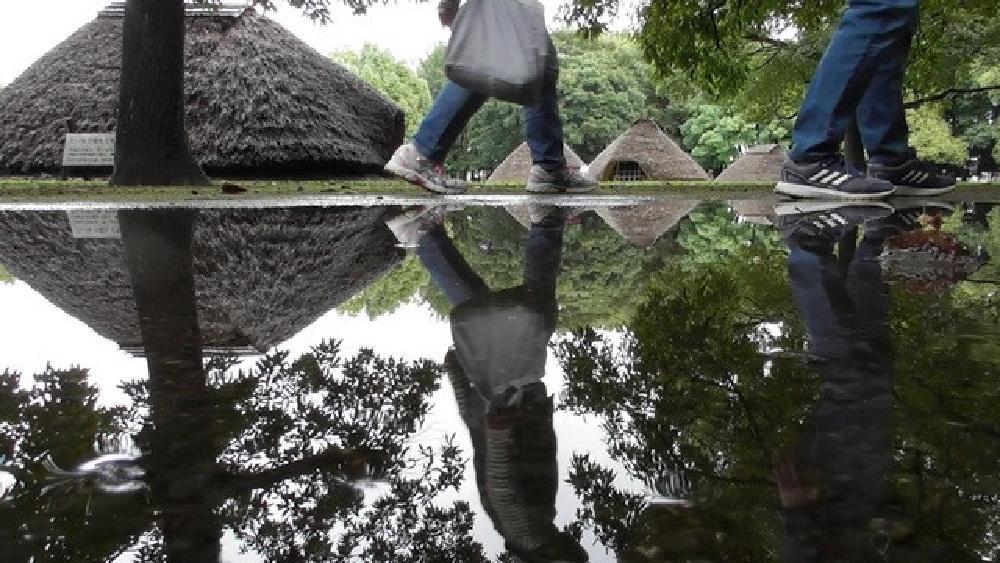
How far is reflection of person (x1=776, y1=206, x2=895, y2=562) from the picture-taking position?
0.54 meters

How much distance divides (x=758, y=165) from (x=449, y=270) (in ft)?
84.9

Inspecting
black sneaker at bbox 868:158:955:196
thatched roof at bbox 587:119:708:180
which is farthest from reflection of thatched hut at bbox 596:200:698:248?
thatched roof at bbox 587:119:708:180

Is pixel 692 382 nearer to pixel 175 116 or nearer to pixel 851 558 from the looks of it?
pixel 851 558

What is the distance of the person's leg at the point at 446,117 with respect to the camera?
523 centimetres

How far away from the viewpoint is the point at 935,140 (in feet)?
132

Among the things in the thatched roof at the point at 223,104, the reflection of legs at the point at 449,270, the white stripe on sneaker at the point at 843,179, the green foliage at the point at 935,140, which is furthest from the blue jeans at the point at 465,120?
the green foliage at the point at 935,140

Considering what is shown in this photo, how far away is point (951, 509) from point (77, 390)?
89 cm

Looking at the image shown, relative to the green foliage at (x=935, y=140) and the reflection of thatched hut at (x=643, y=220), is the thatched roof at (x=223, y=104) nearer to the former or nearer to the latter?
the reflection of thatched hut at (x=643, y=220)

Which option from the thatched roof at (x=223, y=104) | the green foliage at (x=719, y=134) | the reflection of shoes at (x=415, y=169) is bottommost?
the reflection of shoes at (x=415, y=169)

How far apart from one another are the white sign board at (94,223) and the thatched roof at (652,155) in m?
24.4

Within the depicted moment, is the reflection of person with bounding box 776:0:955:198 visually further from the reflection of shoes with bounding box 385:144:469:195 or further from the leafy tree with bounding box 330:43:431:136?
the leafy tree with bounding box 330:43:431:136

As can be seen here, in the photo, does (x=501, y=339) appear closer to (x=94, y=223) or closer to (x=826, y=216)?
(x=826, y=216)

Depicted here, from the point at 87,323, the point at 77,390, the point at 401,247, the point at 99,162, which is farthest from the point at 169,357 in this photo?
the point at 99,162

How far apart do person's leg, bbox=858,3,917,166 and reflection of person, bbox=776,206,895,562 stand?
3006 mm
